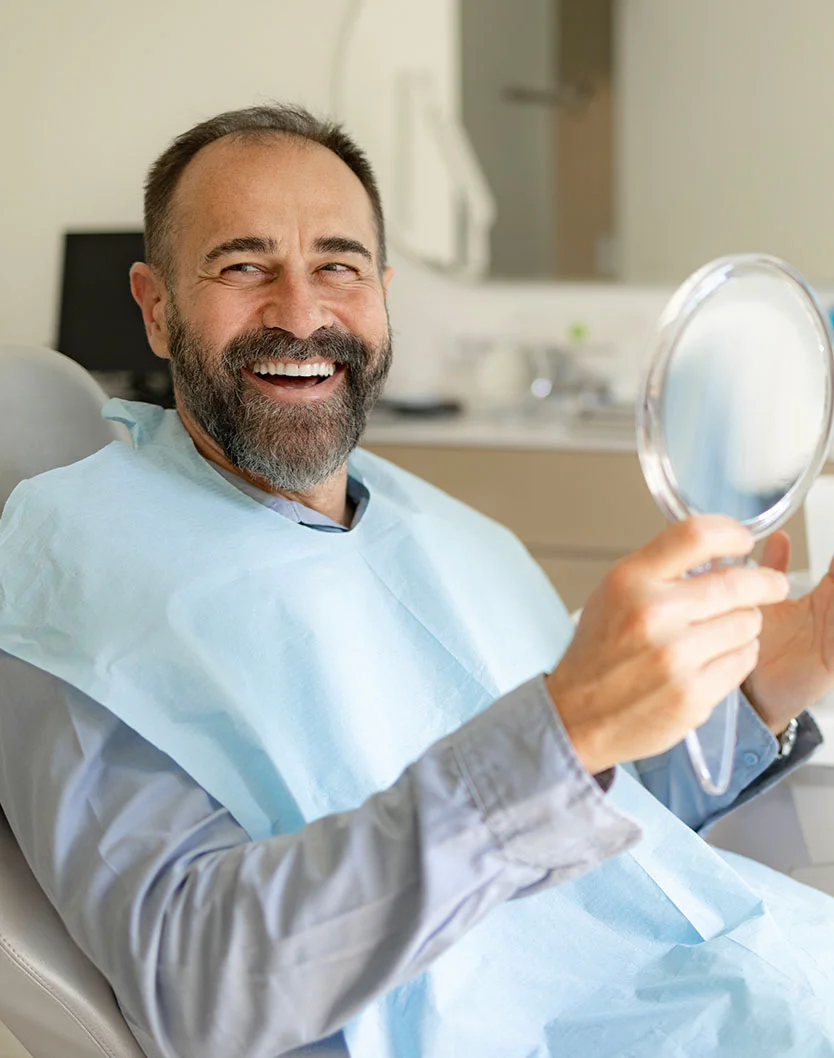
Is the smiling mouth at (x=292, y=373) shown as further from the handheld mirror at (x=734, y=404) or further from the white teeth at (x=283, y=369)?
the handheld mirror at (x=734, y=404)

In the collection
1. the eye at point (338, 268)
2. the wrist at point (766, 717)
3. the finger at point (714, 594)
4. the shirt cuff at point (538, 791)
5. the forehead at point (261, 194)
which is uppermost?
the forehead at point (261, 194)

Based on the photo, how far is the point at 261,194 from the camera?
1.31 metres

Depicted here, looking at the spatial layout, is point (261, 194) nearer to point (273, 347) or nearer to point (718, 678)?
point (273, 347)

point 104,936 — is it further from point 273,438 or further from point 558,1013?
point 273,438

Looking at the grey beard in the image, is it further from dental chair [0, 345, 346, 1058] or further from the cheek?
dental chair [0, 345, 346, 1058]

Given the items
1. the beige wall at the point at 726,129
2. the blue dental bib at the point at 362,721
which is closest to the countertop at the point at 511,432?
the beige wall at the point at 726,129

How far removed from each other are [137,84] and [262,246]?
2.59m

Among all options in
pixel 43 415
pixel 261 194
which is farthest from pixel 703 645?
pixel 43 415

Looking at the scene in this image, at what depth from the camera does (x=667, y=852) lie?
1.21 meters

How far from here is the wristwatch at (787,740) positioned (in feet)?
4.00

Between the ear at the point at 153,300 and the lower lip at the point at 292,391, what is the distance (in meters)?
0.14

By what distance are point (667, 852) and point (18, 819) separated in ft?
2.00

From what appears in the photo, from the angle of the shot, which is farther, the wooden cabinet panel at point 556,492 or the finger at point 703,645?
the wooden cabinet panel at point 556,492

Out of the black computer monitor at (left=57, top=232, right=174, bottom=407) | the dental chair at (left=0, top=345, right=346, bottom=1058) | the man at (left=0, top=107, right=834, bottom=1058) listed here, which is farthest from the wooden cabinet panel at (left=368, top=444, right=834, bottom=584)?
the dental chair at (left=0, top=345, right=346, bottom=1058)
